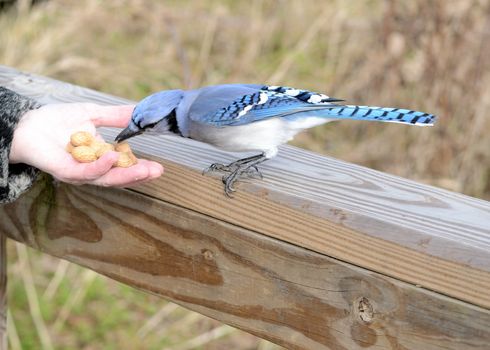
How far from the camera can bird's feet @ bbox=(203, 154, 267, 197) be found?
146 cm

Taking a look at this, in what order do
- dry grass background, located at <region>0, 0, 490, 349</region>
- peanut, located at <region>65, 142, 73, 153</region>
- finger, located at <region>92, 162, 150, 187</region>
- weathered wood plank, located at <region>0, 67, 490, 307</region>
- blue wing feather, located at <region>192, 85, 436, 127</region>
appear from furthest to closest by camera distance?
1. dry grass background, located at <region>0, 0, 490, 349</region>
2. blue wing feather, located at <region>192, 85, 436, 127</region>
3. peanut, located at <region>65, 142, 73, 153</region>
4. finger, located at <region>92, 162, 150, 187</region>
5. weathered wood plank, located at <region>0, 67, 490, 307</region>

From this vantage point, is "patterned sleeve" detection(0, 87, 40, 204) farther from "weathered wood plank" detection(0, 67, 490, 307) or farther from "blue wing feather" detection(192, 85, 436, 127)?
"blue wing feather" detection(192, 85, 436, 127)

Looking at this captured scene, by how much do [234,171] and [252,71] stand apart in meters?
3.08

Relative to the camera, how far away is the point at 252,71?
179 inches

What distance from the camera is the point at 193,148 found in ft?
5.69

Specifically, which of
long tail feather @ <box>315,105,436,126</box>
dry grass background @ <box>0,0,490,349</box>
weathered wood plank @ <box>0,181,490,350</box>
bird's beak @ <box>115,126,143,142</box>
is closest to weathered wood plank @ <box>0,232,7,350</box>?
weathered wood plank @ <box>0,181,490,350</box>

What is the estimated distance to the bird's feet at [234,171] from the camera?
1.46 m

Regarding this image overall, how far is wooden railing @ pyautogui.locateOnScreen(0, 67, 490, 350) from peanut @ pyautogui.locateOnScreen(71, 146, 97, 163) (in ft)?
0.36

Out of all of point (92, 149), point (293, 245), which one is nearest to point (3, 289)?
point (92, 149)

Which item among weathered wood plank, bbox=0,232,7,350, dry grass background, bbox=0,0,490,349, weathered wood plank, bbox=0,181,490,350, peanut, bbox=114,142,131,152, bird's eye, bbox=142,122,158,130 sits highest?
peanut, bbox=114,142,131,152

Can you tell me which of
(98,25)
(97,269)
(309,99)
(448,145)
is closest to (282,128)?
(309,99)

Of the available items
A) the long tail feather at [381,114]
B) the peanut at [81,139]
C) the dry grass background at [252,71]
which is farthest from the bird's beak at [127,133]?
the dry grass background at [252,71]

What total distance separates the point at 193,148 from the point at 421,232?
61cm

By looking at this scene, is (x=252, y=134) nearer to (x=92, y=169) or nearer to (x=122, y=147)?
(x=122, y=147)
